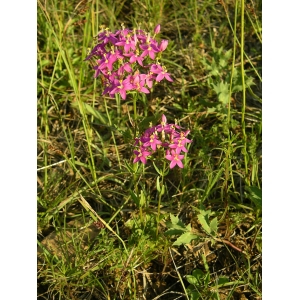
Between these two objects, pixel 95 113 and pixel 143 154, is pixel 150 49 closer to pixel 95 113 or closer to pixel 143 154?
pixel 143 154

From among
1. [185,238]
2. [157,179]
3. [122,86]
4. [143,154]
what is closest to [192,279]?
[185,238]

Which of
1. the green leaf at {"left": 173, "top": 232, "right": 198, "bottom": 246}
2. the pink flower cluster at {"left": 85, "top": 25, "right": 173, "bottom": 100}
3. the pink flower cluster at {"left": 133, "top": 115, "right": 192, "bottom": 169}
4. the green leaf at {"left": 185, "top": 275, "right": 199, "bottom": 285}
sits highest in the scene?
the pink flower cluster at {"left": 85, "top": 25, "right": 173, "bottom": 100}

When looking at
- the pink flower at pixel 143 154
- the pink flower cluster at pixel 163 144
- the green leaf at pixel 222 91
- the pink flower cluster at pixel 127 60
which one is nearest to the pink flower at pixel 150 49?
the pink flower cluster at pixel 127 60

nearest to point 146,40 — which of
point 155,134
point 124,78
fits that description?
point 124,78

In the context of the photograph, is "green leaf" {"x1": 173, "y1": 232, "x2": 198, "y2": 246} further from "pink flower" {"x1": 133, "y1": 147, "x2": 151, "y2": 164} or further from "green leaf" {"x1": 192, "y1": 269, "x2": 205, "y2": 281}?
"pink flower" {"x1": 133, "y1": 147, "x2": 151, "y2": 164}

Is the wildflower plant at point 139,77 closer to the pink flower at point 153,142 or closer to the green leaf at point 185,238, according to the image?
the pink flower at point 153,142

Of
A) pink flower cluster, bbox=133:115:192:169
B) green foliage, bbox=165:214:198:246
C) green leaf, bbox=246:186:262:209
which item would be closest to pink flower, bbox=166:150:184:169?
pink flower cluster, bbox=133:115:192:169

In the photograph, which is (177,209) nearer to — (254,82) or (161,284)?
(161,284)
